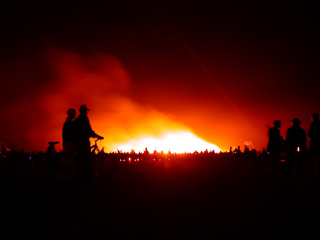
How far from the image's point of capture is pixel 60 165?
9.64 metres

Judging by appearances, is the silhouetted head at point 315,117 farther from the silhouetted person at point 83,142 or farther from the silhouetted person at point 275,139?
the silhouetted person at point 83,142

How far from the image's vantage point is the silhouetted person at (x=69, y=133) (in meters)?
10.1

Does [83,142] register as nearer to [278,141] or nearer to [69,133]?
[69,133]

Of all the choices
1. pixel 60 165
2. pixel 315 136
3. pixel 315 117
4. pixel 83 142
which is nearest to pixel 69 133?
pixel 83 142

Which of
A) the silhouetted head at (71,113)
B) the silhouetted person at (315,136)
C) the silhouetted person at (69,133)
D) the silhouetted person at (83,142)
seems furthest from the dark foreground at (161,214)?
the silhouetted person at (315,136)

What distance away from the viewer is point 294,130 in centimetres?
1224

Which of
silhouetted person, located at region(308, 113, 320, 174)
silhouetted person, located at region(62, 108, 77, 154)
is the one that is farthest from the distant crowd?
silhouetted person, located at region(62, 108, 77, 154)

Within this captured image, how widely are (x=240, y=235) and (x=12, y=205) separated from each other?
167 inches

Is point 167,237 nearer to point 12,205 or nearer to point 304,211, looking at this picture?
point 304,211

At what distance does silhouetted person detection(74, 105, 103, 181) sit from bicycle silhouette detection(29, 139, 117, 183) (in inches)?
5.3

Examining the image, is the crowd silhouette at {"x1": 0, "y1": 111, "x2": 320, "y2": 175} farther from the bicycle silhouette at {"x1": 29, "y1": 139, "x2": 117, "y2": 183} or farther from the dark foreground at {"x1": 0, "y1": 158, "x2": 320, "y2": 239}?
the dark foreground at {"x1": 0, "y1": 158, "x2": 320, "y2": 239}

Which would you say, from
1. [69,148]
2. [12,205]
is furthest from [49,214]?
[69,148]

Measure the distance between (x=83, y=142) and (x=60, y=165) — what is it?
1.03 metres

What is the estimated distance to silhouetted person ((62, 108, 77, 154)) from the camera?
10.1 metres
